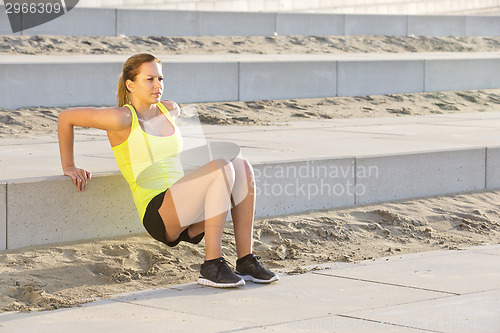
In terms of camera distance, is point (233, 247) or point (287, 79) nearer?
→ point (233, 247)

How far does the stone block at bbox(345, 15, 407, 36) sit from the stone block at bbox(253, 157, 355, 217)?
920cm

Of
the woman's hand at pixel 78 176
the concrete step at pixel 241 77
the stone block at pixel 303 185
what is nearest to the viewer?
the woman's hand at pixel 78 176

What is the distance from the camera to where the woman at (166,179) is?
4.67m

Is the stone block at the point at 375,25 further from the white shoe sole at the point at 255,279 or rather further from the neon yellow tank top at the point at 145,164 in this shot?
the white shoe sole at the point at 255,279

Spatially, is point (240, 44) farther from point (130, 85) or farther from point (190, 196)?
point (190, 196)

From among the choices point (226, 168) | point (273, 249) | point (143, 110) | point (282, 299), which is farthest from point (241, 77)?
point (282, 299)

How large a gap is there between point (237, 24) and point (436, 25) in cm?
474

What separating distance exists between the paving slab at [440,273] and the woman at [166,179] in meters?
0.60

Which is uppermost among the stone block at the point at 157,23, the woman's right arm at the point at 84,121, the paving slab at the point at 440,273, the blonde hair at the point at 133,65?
the stone block at the point at 157,23

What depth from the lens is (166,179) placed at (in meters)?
4.91

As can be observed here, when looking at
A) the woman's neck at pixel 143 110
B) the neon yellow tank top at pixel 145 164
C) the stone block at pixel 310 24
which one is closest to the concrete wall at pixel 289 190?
the neon yellow tank top at pixel 145 164

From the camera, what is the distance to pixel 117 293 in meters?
4.52

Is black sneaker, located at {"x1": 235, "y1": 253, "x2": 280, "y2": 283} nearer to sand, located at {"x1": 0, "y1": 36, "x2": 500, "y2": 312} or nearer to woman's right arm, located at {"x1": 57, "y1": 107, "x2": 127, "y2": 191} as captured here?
sand, located at {"x1": 0, "y1": 36, "x2": 500, "y2": 312}

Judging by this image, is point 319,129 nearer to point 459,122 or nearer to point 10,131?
point 459,122
